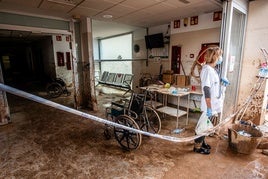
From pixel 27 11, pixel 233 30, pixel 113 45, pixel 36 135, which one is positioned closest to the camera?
pixel 233 30

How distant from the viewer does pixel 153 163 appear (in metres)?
2.09

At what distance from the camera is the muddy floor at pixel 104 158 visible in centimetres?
192

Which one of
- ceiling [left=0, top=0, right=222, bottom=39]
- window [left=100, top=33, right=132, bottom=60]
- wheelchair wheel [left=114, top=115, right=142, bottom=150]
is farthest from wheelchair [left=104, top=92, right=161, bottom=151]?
window [left=100, top=33, right=132, bottom=60]

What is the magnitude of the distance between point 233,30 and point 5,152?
427 cm

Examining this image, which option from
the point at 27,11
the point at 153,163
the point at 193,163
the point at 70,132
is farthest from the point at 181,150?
the point at 27,11

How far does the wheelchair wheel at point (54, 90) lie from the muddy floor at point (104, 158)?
2.73 metres

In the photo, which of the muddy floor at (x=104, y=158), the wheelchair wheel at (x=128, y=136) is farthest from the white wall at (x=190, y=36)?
the wheelchair wheel at (x=128, y=136)

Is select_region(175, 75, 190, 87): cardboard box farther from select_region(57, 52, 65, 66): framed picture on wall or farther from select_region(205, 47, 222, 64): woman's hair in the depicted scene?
select_region(57, 52, 65, 66): framed picture on wall

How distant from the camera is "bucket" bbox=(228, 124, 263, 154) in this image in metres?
2.15

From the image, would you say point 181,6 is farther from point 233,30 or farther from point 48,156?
point 48,156

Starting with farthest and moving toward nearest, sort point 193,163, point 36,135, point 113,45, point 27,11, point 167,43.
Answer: point 113,45, point 167,43, point 27,11, point 36,135, point 193,163

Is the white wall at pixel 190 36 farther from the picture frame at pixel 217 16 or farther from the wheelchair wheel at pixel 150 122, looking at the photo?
the wheelchair wheel at pixel 150 122

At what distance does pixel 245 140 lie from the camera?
7.11 feet

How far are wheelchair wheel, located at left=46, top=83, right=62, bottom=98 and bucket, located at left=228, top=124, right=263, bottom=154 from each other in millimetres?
5584
